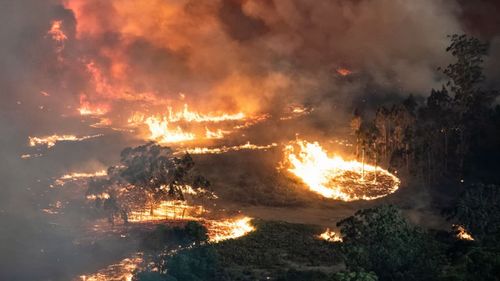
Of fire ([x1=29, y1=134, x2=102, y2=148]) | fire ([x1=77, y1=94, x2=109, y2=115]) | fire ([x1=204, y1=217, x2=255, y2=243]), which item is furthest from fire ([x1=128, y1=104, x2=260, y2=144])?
fire ([x1=204, y1=217, x2=255, y2=243])

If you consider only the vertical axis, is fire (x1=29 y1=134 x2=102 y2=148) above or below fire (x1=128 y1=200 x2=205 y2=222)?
above

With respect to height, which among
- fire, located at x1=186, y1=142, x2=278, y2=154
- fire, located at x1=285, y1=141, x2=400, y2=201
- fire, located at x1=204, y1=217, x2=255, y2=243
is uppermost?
fire, located at x1=186, y1=142, x2=278, y2=154

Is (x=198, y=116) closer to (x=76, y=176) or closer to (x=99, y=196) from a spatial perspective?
(x=76, y=176)

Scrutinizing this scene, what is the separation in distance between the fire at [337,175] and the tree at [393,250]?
6391 centimetres

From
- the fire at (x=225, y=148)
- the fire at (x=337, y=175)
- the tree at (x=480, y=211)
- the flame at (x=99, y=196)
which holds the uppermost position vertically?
the fire at (x=225, y=148)

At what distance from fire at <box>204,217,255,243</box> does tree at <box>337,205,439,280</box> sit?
39179 millimetres

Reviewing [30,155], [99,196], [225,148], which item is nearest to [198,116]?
[225,148]

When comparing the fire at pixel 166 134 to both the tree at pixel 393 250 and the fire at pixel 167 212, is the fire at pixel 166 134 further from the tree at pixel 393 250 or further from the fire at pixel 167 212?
the tree at pixel 393 250

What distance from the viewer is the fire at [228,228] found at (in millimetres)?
89250

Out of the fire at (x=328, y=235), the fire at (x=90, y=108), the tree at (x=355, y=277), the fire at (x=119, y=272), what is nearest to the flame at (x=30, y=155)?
the fire at (x=90, y=108)

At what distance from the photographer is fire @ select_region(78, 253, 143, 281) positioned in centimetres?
6819

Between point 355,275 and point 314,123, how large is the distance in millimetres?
139486

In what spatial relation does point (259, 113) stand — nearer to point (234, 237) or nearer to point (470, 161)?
point (470, 161)

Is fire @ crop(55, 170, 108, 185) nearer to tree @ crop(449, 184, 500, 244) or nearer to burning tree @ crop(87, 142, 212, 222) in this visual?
burning tree @ crop(87, 142, 212, 222)
